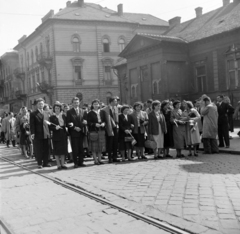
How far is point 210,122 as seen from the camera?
36.1 feet

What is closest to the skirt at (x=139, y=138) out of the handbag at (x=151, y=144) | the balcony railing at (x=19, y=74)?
the handbag at (x=151, y=144)

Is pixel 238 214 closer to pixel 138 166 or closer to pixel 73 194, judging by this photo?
pixel 73 194

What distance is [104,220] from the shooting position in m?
4.72

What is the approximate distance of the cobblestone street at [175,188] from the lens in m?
4.59

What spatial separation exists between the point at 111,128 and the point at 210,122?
3.39m

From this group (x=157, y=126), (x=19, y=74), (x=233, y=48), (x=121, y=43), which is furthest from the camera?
(x=19, y=74)

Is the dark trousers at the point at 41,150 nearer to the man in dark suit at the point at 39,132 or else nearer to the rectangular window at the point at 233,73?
the man in dark suit at the point at 39,132

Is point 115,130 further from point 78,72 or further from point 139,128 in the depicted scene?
point 78,72

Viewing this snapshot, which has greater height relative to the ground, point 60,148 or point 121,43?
point 121,43

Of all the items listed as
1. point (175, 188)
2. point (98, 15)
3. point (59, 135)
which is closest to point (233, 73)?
point (59, 135)

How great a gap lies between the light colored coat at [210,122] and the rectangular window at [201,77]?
605 inches

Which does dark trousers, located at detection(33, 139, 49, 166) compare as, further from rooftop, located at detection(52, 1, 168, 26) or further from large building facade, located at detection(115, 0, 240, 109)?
rooftop, located at detection(52, 1, 168, 26)

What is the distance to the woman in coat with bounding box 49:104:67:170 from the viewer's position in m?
9.45

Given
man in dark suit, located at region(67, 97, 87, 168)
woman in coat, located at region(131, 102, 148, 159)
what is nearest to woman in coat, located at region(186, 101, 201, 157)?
woman in coat, located at region(131, 102, 148, 159)
